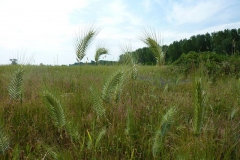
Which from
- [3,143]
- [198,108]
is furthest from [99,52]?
[198,108]

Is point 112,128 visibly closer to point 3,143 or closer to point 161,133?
point 161,133

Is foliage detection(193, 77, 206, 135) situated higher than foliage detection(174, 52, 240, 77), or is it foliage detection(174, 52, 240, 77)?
foliage detection(174, 52, 240, 77)

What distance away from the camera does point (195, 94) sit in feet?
6.06

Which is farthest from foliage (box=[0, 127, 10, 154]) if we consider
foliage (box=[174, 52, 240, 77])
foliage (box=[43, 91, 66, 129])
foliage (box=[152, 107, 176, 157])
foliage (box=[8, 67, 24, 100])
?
foliage (box=[174, 52, 240, 77])

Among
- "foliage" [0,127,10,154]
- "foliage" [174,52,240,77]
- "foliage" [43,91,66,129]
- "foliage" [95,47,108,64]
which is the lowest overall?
"foliage" [0,127,10,154]

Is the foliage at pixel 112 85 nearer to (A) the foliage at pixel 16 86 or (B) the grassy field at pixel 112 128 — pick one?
(B) the grassy field at pixel 112 128

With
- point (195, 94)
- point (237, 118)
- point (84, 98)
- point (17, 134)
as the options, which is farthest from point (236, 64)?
point (17, 134)

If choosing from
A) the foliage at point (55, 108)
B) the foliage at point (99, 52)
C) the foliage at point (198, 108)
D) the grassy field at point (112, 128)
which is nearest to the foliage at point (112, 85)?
the grassy field at point (112, 128)

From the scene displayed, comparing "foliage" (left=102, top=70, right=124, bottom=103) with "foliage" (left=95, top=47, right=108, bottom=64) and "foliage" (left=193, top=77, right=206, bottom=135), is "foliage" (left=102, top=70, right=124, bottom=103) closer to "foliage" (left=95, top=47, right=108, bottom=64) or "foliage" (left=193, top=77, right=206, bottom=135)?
"foliage" (left=193, top=77, right=206, bottom=135)

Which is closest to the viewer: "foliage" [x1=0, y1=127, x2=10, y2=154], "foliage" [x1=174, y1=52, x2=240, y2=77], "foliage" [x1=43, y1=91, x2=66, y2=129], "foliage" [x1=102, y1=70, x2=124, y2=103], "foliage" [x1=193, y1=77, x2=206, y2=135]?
"foliage" [x1=193, y1=77, x2=206, y2=135]

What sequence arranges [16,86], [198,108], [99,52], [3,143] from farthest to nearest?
[99,52]
[16,86]
[3,143]
[198,108]

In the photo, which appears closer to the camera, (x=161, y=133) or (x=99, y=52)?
(x=161, y=133)

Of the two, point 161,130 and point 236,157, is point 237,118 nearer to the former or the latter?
point 236,157

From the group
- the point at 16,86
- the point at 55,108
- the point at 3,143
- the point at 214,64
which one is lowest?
the point at 3,143
